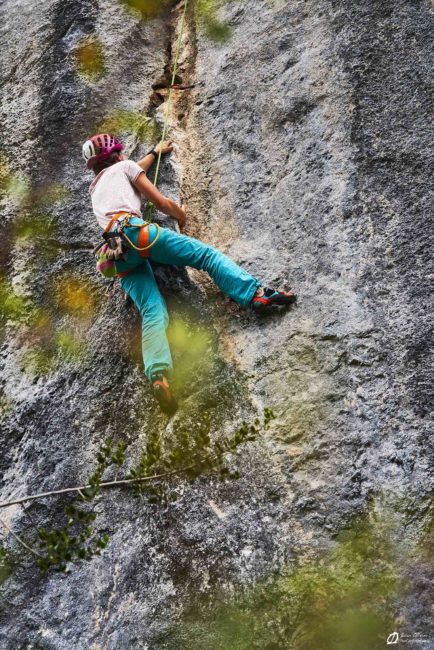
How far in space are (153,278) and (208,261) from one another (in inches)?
18.9

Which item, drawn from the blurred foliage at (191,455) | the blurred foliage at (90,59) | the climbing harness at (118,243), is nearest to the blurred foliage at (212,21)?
the blurred foliage at (90,59)

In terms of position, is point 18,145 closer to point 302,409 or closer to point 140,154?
point 140,154

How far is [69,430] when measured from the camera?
488 centimetres

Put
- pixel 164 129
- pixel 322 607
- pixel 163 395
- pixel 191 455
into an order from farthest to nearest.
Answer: pixel 164 129
pixel 163 395
pixel 191 455
pixel 322 607

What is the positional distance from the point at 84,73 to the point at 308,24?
246 cm

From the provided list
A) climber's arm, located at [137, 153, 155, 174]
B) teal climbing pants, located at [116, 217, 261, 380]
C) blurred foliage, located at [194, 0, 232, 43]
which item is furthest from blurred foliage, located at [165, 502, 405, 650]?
blurred foliage, located at [194, 0, 232, 43]

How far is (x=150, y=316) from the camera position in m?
4.86

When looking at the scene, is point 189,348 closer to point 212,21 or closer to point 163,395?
point 163,395

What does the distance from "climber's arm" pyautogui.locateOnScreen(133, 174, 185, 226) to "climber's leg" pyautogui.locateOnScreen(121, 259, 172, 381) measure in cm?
57

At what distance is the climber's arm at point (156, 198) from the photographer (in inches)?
210

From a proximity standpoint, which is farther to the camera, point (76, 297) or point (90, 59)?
point (90, 59)

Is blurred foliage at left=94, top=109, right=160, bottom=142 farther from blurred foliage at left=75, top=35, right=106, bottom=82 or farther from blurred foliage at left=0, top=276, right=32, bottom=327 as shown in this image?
blurred foliage at left=0, top=276, right=32, bottom=327

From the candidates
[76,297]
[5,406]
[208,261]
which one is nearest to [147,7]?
[76,297]

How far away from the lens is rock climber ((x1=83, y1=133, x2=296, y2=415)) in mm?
4695
